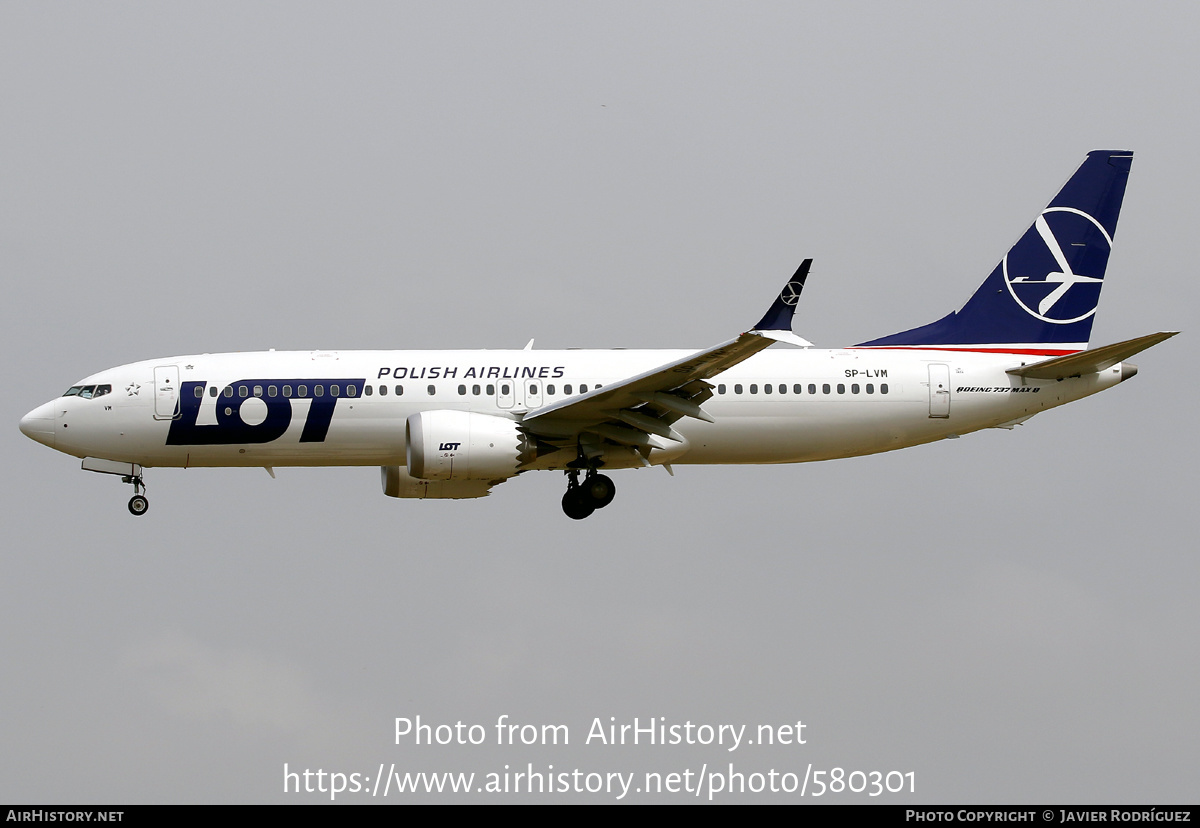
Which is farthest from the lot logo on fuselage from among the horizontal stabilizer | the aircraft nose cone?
the horizontal stabilizer

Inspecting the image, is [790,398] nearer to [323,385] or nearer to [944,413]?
[944,413]

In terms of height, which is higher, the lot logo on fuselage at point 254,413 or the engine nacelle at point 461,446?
the lot logo on fuselage at point 254,413

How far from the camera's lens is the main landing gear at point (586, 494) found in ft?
107

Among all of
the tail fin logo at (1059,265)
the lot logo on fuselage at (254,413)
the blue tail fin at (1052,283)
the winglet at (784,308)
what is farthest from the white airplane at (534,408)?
the winglet at (784,308)

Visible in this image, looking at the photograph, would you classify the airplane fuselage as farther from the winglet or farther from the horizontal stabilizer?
the winglet

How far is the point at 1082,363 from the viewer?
33.3 meters

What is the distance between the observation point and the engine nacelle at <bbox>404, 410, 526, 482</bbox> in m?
30.4

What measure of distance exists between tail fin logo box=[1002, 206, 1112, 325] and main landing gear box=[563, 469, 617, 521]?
11117 mm

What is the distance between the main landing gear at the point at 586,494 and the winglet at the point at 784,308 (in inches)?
273

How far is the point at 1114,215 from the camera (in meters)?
36.8

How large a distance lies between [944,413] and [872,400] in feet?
5.74

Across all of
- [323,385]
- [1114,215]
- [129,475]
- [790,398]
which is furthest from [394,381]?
[1114,215]

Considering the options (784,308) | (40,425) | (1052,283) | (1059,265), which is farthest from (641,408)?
(40,425)

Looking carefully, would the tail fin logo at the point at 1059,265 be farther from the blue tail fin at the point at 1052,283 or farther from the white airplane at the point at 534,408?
the white airplane at the point at 534,408
